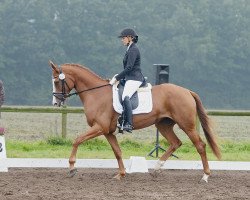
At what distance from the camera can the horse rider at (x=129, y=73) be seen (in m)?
11.6

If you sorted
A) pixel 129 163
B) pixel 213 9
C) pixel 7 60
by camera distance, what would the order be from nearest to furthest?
1. pixel 129 163
2. pixel 7 60
3. pixel 213 9

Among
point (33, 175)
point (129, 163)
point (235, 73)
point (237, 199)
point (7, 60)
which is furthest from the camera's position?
point (235, 73)

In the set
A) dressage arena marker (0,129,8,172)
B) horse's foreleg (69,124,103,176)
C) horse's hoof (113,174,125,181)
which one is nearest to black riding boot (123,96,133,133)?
horse's foreleg (69,124,103,176)

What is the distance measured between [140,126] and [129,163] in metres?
1.00

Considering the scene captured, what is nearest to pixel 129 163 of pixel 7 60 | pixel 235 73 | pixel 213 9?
pixel 7 60

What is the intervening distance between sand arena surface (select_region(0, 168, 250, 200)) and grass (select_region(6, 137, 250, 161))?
212cm

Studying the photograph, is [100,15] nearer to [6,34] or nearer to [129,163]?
[6,34]

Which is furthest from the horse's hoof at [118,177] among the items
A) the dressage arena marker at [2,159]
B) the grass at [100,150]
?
the grass at [100,150]

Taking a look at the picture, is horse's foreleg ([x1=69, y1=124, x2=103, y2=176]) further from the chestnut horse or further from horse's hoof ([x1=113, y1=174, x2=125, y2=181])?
horse's hoof ([x1=113, y1=174, x2=125, y2=181])

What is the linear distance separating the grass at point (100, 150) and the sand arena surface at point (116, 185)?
2.12m

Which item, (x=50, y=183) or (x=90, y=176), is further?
(x=90, y=176)

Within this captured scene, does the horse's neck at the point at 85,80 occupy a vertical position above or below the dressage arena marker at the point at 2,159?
above

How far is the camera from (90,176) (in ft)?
38.8

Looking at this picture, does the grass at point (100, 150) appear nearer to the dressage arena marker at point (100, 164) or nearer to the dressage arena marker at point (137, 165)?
the dressage arena marker at point (100, 164)
